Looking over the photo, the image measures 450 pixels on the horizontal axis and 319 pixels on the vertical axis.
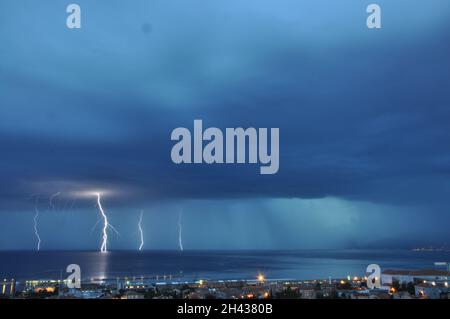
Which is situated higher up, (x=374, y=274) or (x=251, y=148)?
(x=251, y=148)

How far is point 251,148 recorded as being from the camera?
564cm
